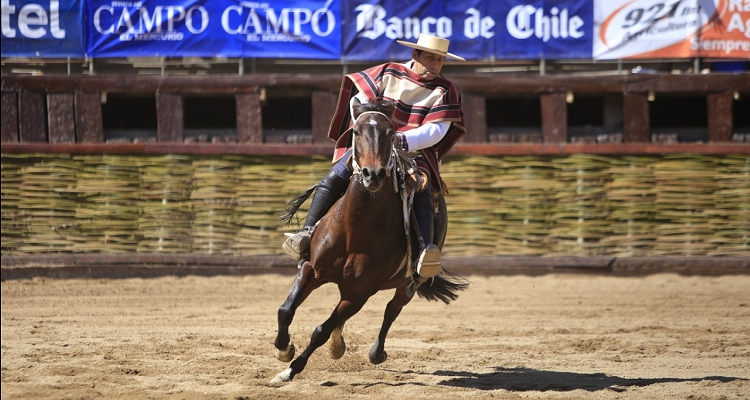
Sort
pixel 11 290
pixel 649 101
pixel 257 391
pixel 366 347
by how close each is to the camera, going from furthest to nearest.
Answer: pixel 649 101 < pixel 11 290 < pixel 366 347 < pixel 257 391

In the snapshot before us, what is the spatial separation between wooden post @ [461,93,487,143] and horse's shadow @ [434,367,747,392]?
515 cm

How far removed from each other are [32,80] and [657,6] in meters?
8.67

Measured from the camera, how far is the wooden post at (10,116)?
37.8ft

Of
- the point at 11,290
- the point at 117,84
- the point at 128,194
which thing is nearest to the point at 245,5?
the point at 117,84

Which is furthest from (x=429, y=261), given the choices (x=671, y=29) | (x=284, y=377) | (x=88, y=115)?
(x=88, y=115)

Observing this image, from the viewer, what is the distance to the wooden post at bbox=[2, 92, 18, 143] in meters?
11.5

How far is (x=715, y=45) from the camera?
37.5 ft

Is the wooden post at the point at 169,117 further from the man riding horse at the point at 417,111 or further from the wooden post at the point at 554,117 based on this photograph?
the man riding horse at the point at 417,111

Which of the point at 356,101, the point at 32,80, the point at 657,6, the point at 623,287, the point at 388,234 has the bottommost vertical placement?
the point at 623,287

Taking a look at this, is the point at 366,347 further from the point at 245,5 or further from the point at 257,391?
the point at 245,5

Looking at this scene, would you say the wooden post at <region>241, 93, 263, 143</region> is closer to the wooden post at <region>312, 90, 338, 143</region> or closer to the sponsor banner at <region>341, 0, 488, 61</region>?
the wooden post at <region>312, 90, 338, 143</region>

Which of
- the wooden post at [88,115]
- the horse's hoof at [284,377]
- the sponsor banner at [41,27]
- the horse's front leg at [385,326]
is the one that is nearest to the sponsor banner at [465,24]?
the wooden post at [88,115]

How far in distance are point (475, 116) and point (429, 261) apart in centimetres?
570

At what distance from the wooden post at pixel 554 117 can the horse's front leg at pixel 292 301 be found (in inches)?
245
